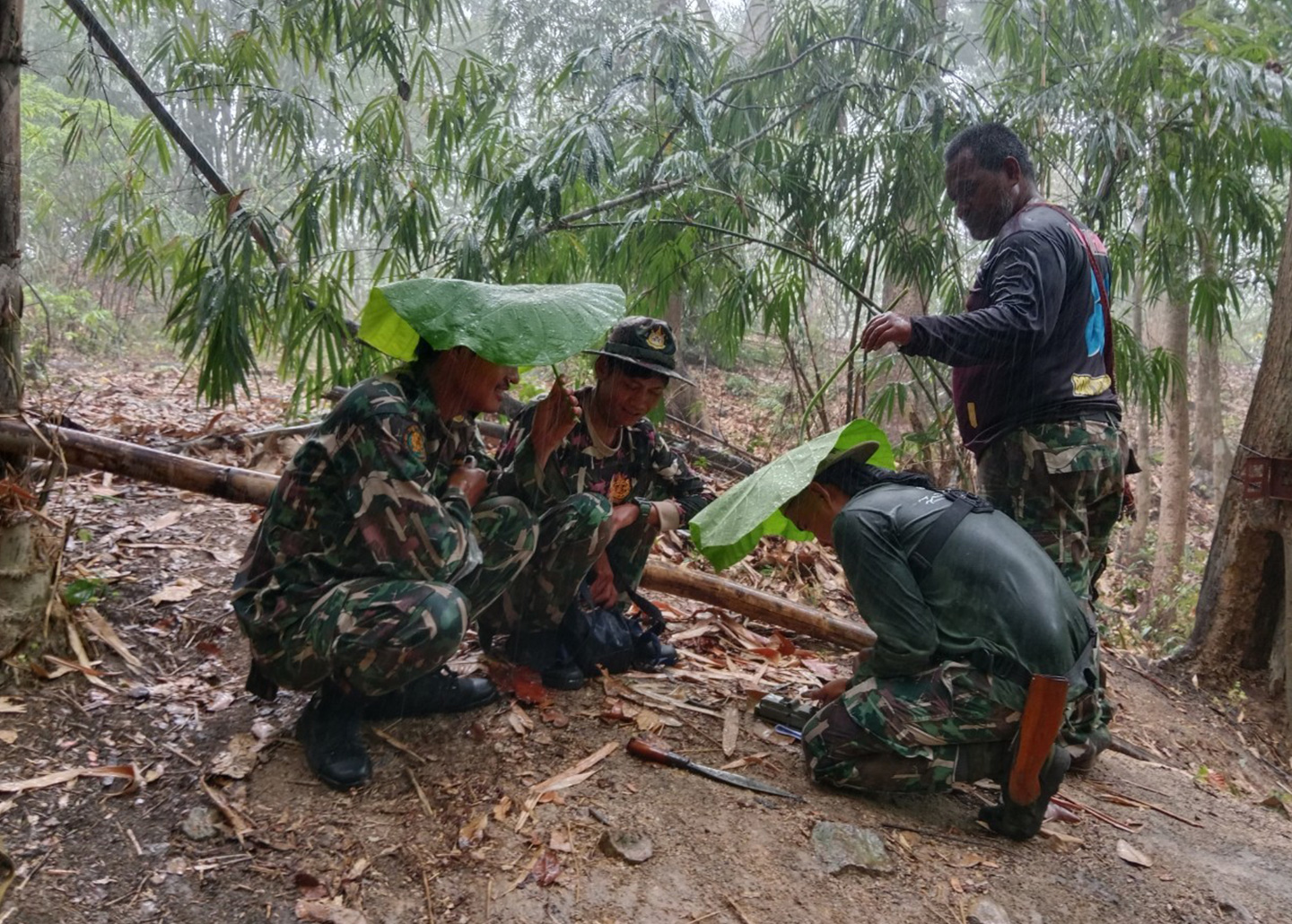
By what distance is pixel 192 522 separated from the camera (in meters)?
3.93

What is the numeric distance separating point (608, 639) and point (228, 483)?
4.97 ft

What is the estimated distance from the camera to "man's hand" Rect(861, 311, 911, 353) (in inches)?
93.0

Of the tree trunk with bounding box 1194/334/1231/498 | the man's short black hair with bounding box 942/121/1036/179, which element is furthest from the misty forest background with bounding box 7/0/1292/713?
the tree trunk with bounding box 1194/334/1231/498

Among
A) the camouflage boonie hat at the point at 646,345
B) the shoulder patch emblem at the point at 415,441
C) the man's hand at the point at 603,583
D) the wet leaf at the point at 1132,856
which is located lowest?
the wet leaf at the point at 1132,856

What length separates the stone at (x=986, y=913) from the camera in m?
2.00

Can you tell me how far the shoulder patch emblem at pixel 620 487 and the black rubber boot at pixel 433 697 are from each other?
2.48ft

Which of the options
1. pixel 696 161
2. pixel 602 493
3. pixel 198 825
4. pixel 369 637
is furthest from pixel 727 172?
pixel 198 825

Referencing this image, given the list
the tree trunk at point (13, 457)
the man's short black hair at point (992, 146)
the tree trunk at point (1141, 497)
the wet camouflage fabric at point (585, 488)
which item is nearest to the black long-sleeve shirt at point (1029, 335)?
the man's short black hair at point (992, 146)

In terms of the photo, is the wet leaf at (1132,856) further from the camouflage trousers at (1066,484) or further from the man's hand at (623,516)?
the man's hand at (623,516)

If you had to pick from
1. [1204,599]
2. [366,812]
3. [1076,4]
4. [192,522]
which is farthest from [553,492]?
[1076,4]

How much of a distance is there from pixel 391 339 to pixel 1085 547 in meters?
2.19

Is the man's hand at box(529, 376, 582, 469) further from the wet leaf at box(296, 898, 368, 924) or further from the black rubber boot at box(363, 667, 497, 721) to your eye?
the wet leaf at box(296, 898, 368, 924)

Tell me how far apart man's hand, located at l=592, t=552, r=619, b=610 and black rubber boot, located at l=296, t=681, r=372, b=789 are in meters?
0.88

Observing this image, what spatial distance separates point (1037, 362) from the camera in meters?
2.66
